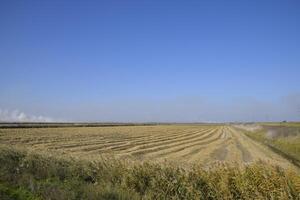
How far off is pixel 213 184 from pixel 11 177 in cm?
722

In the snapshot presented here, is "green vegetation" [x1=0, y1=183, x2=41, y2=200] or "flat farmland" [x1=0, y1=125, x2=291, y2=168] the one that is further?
"flat farmland" [x1=0, y1=125, x2=291, y2=168]

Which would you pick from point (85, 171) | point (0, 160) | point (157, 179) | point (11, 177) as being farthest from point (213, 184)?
point (0, 160)

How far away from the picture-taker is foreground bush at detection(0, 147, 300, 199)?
1086 centimetres

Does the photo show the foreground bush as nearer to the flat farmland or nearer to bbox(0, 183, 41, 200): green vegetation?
bbox(0, 183, 41, 200): green vegetation

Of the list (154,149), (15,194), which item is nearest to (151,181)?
(15,194)

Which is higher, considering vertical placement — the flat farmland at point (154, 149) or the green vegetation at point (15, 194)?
the flat farmland at point (154, 149)

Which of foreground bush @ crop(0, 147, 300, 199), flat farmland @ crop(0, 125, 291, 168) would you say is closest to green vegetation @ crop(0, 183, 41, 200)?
foreground bush @ crop(0, 147, 300, 199)

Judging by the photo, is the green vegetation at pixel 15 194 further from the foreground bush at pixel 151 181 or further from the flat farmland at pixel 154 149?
the flat farmland at pixel 154 149

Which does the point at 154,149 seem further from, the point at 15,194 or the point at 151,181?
the point at 15,194

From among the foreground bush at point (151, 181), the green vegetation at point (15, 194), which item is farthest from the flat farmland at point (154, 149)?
the green vegetation at point (15, 194)

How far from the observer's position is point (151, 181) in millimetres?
12531

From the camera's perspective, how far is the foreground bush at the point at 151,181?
10.9m

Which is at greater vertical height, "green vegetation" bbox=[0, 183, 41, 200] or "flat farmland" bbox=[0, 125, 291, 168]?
"flat farmland" bbox=[0, 125, 291, 168]

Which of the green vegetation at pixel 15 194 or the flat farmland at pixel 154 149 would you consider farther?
the flat farmland at pixel 154 149
